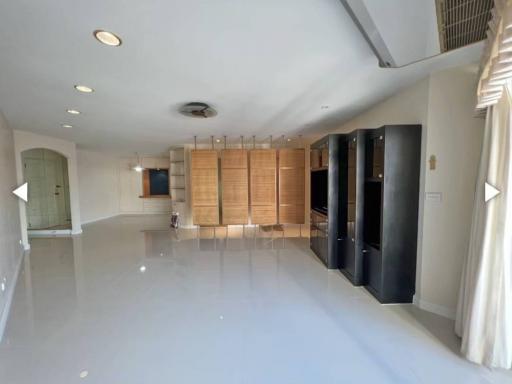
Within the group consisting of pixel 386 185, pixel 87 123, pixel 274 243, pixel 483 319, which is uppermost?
pixel 87 123

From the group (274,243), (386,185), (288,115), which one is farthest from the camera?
(274,243)

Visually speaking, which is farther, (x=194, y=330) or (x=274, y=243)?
(x=274, y=243)

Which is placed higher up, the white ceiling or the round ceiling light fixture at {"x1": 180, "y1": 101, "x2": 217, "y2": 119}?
the white ceiling

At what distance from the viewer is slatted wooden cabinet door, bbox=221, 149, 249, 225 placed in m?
5.80

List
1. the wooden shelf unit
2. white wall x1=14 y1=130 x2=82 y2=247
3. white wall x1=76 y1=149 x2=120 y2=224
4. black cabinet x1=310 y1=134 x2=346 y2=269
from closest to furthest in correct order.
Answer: black cabinet x1=310 y1=134 x2=346 y2=269 < white wall x1=14 y1=130 x2=82 y2=247 < the wooden shelf unit < white wall x1=76 y1=149 x2=120 y2=224

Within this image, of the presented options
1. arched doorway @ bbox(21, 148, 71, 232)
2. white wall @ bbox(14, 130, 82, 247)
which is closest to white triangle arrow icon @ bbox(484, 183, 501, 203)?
white wall @ bbox(14, 130, 82, 247)

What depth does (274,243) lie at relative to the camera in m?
5.53

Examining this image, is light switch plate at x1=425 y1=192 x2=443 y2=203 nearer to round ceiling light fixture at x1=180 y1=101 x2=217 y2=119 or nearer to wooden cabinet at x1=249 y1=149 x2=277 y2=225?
round ceiling light fixture at x1=180 y1=101 x2=217 y2=119

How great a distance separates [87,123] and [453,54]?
550 centimetres

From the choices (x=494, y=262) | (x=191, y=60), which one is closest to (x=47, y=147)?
(x=191, y=60)

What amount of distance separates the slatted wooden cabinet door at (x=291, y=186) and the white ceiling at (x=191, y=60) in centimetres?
189

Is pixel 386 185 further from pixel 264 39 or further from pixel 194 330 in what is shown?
pixel 194 330

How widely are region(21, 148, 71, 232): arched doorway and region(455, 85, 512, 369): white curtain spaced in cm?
906

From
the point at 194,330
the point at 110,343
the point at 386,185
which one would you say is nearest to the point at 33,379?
the point at 110,343
